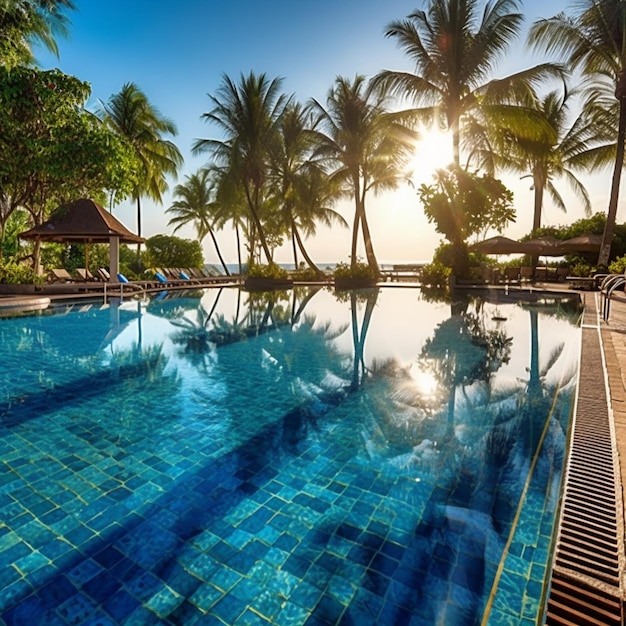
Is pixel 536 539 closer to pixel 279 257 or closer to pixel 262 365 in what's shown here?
pixel 262 365

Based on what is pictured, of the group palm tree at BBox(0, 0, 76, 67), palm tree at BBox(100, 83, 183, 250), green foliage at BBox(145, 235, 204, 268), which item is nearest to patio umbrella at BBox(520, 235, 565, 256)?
palm tree at BBox(100, 83, 183, 250)

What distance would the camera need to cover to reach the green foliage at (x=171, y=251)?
24250 mm

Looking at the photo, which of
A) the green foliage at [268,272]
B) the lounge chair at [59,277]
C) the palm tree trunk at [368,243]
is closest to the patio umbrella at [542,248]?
the palm tree trunk at [368,243]

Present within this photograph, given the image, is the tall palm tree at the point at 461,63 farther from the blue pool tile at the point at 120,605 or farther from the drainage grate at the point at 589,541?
the blue pool tile at the point at 120,605

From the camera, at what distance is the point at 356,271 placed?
19891 mm

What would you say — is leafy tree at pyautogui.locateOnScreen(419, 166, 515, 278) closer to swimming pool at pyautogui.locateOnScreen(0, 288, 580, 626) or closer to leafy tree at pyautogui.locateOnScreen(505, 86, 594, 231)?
leafy tree at pyautogui.locateOnScreen(505, 86, 594, 231)

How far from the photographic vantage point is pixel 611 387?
3881 millimetres

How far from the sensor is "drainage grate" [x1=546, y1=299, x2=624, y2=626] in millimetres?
1574

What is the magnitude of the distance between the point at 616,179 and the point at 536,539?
17.5 metres

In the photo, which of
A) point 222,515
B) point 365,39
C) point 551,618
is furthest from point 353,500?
point 365,39

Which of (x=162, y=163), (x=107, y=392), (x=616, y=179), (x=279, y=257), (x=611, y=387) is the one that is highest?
(x=162, y=163)

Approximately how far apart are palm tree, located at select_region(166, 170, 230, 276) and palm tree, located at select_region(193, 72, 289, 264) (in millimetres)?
7697

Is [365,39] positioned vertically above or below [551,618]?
above

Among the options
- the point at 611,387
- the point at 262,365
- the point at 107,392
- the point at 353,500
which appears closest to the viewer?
the point at 353,500
